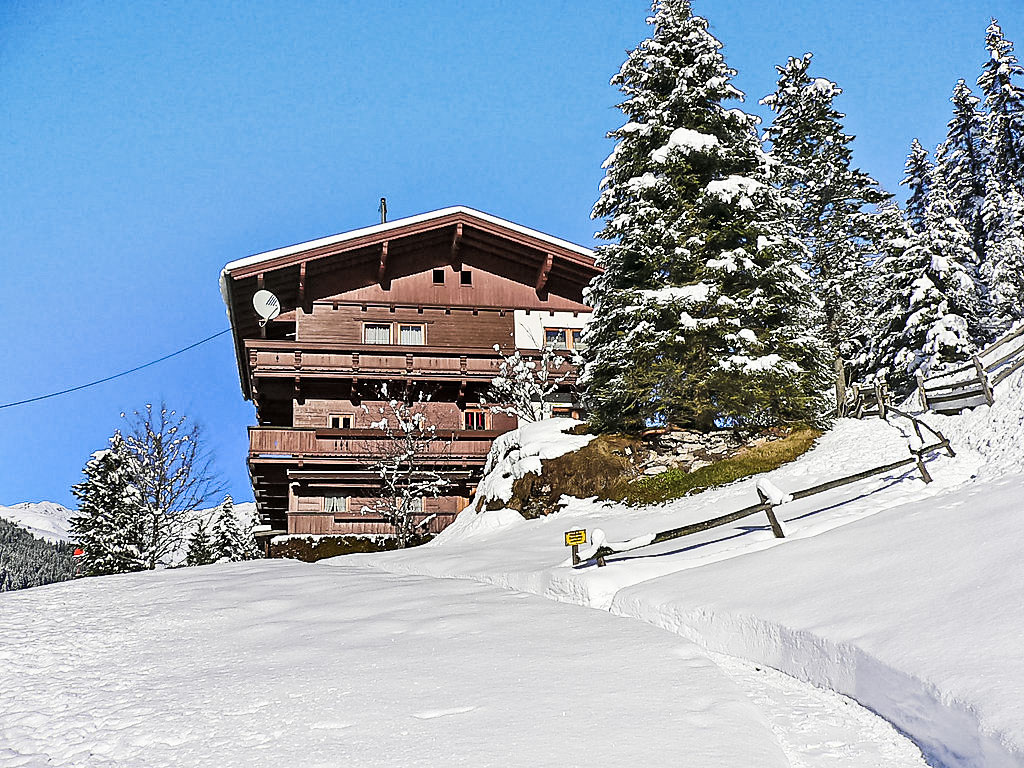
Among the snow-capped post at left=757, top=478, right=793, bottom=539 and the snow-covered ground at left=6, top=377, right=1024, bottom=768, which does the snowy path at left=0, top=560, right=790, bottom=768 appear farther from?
the snow-capped post at left=757, top=478, right=793, bottom=539

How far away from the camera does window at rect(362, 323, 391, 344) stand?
33719mm

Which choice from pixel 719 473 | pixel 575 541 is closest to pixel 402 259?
pixel 719 473

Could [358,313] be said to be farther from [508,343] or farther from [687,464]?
[687,464]

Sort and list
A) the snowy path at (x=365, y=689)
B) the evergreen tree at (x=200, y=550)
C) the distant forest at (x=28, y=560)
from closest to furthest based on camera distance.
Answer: the snowy path at (x=365, y=689) < the evergreen tree at (x=200, y=550) < the distant forest at (x=28, y=560)

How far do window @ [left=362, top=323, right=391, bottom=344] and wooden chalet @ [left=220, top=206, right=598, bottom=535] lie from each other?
0.05m

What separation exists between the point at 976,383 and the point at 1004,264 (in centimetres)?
2054

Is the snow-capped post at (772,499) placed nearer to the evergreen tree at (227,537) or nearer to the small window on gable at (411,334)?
the small window on gable at (411,334)

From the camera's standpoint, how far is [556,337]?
34.2 meters

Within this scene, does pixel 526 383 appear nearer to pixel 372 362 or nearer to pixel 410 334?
pixel 372 362

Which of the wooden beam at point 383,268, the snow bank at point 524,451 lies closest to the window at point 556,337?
the wooden beam at point 383,268

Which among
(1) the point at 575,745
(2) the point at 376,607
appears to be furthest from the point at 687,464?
(1) the point at 575,745

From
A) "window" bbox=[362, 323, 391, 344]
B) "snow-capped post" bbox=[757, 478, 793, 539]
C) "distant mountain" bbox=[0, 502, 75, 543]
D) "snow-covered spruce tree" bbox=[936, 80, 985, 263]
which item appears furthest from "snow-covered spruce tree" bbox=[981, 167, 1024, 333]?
"distant mountain" bbox=[0, 502, 75, 543]

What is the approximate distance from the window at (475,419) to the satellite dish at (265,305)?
8246 millimetres

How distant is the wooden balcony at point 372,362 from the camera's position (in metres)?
31.2
